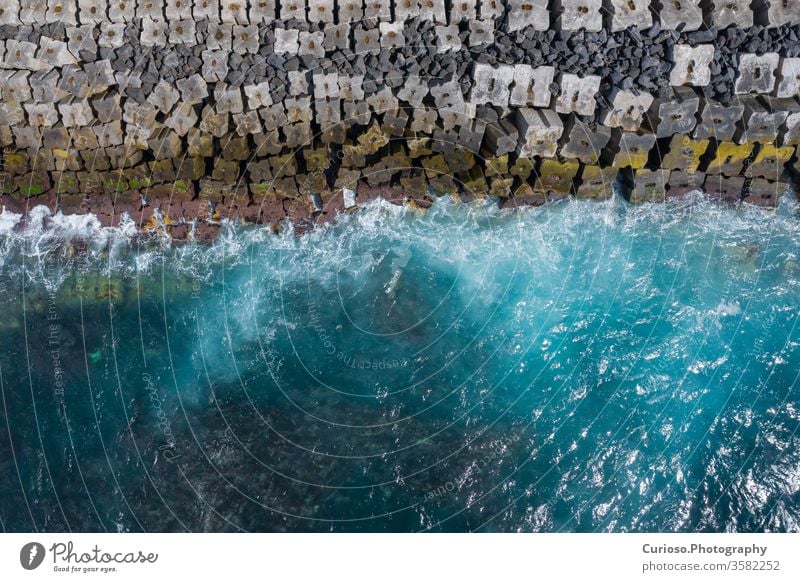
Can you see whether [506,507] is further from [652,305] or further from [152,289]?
[152,289]

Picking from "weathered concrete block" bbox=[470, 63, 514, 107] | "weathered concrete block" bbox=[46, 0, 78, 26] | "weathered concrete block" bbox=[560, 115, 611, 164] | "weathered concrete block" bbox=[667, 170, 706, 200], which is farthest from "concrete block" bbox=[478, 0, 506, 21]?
"weathered concrete block" bbox=[46, 0, 78, 26]

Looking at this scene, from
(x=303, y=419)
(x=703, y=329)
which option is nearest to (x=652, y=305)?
(x=703, y=329)

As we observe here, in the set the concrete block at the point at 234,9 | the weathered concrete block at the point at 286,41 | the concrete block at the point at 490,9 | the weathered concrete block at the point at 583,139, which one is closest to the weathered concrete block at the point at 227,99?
the weathered concrete block at the point at 286,41

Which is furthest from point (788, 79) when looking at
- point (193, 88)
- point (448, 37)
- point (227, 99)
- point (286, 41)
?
point (193, 88)

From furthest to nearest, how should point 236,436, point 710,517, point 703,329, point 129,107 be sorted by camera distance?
point 129,107, point 703,329, point 236,436, point 710,517

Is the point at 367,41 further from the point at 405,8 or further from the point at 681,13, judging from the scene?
the point at 681,13

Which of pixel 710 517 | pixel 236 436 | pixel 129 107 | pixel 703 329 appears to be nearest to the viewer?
pixel 710 517

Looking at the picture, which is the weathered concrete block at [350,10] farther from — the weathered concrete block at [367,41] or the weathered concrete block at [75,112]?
the weathered concrete block at [75,112]
